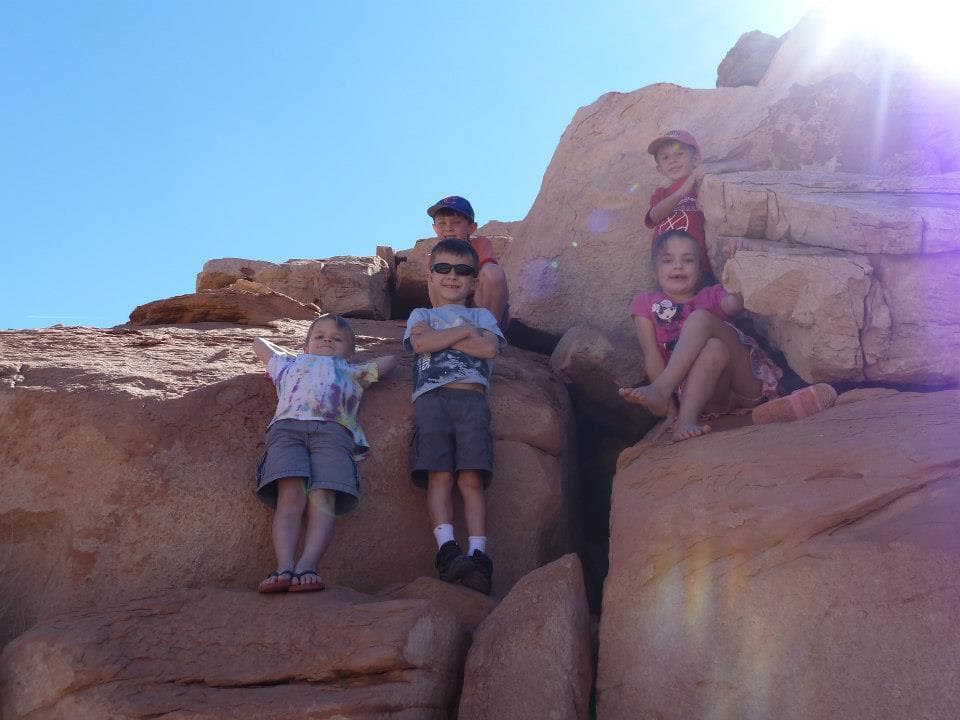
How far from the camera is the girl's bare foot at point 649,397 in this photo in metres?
3.66

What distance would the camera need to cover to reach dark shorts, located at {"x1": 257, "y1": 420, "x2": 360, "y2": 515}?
135 inches

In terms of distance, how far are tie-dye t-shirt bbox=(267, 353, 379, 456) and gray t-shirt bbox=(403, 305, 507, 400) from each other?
9.7 inches

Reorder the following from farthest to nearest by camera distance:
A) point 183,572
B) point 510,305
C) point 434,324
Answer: point 510,305, point 434,324, point 183,572

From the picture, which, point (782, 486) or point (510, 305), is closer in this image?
point (782, 486)

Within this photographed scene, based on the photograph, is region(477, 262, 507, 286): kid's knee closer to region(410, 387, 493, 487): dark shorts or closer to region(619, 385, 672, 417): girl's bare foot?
region(410, 387, 493, 487): dark shorts

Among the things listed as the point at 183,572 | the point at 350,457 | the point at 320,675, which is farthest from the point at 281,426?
the point at 320,675

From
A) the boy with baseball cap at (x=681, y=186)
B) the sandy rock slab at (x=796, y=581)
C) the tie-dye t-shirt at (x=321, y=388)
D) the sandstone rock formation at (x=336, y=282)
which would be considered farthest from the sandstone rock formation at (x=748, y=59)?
the sandy rock slab at (x=796, y=581)

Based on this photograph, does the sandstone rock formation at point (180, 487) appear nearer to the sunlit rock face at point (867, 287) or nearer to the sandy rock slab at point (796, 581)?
the sandy rock slab at point (796, 581)

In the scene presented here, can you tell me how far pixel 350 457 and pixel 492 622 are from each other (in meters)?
1.11

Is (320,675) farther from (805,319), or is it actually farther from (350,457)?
(805,319)

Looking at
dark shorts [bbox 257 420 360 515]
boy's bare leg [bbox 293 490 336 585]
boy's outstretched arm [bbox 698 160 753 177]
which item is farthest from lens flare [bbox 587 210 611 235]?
boy's bare leg [bbox 293 490 336 585]

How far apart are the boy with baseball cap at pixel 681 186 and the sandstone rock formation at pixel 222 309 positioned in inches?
98.1

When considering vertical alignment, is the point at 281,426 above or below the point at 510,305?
below

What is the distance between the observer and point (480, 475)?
3709mm
